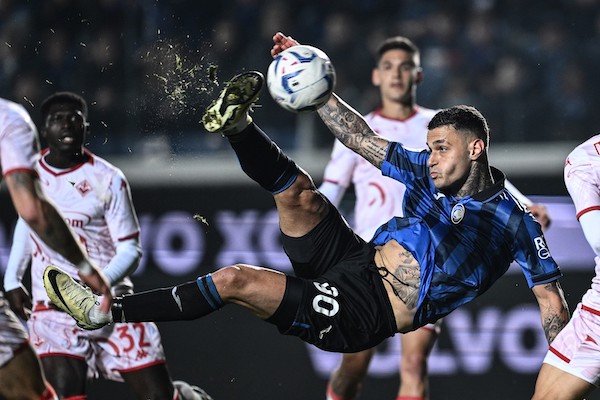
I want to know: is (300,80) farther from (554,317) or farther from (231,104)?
(554,317)

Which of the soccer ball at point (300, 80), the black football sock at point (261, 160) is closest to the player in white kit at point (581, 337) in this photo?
the soccer ball at point (300, 80)

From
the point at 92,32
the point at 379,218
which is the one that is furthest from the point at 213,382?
the point at 92,32

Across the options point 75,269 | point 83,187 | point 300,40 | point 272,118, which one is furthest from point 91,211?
point 300,40

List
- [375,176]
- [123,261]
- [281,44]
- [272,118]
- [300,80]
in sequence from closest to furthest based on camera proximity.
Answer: [300,80]
[281,44]
[123,261]
[375,176]
[272,118]

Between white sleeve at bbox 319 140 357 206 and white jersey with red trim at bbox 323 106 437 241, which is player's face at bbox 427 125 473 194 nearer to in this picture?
white jersey with red trim at bbox 323 106 437 241

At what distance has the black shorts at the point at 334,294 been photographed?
17.2 feet

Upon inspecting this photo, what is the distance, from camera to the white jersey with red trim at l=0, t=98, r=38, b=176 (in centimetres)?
498

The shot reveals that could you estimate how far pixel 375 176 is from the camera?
741cm

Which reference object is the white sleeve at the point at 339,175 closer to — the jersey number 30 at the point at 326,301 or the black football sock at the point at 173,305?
the jersey number 30 at the point at 326,301

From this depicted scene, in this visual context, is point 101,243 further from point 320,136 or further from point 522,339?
point 522,339

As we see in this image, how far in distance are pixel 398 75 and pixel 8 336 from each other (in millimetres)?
3329

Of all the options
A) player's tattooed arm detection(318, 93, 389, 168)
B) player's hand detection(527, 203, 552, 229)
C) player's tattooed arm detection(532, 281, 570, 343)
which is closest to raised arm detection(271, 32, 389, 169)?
player's tattooed arm detection(318, 93, 389, 168)

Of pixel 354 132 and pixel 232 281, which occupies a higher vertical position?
pixel 354 132

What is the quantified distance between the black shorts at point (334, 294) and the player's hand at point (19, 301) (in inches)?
75.4
